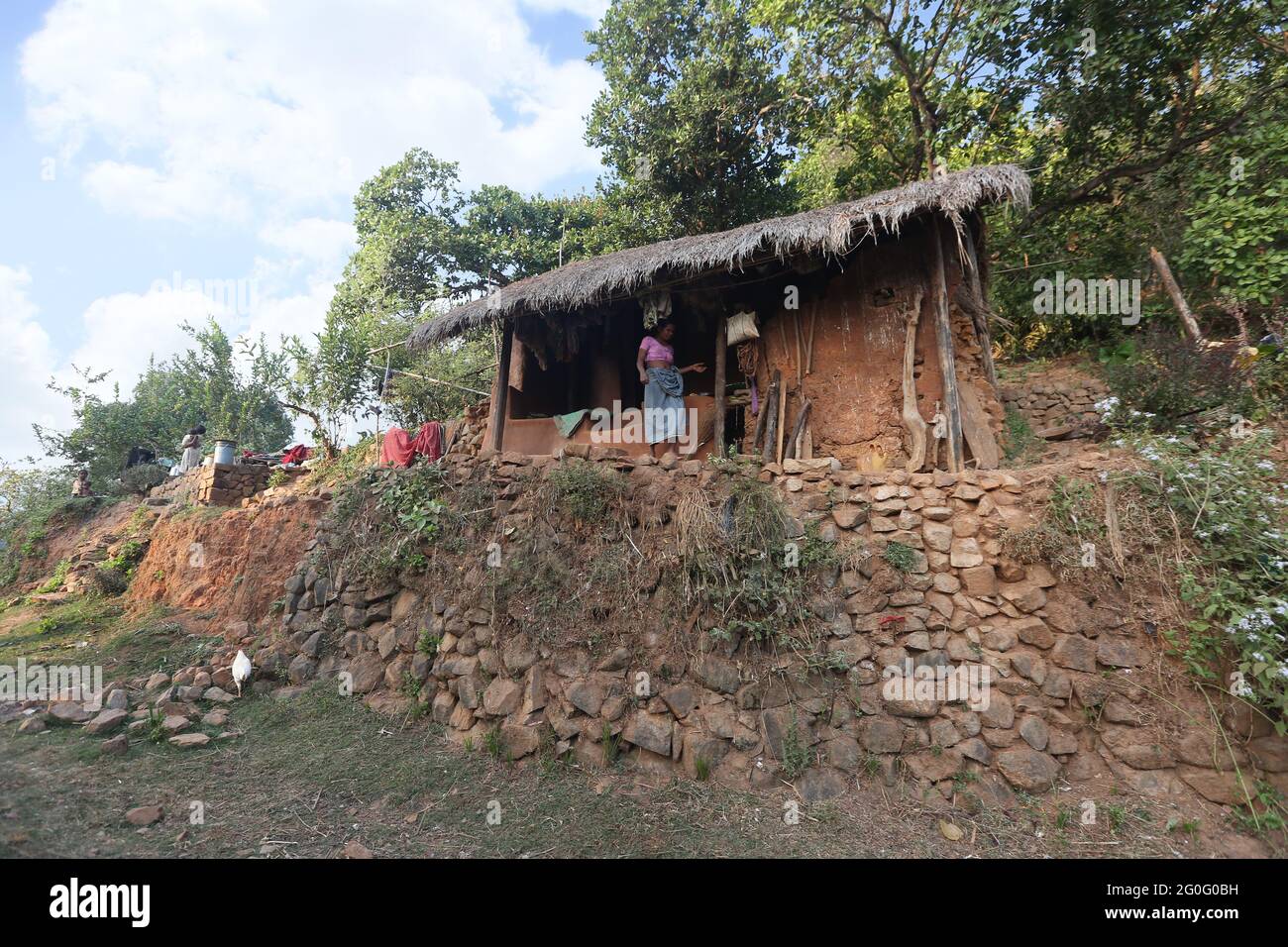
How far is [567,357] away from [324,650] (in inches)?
175

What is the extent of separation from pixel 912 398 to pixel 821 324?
53.9 inches

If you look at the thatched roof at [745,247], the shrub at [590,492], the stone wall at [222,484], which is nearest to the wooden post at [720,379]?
the thatched roof at [745,247]

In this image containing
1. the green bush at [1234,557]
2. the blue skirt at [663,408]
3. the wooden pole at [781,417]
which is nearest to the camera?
the green bush at [1234,557]

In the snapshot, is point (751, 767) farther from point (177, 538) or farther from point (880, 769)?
point (177, 538)

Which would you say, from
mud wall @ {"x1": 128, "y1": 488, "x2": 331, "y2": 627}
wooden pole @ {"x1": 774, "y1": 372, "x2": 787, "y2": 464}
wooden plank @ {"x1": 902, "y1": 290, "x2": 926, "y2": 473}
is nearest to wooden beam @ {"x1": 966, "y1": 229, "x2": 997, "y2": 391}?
wooden plank @ {"x1": 902, "y1": 290, "x2": 926, "y2": 473}

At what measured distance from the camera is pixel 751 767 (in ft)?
13.6

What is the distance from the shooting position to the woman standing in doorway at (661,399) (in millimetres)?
6438

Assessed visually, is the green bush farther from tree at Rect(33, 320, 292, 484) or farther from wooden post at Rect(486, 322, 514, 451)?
tree at Rect(33, 320, 292, 484)

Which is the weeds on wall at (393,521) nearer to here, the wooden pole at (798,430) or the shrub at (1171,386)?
the wooden pole at (798,430)

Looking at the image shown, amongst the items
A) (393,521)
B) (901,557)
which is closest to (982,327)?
(901,557)

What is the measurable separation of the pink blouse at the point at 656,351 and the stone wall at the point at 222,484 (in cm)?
877

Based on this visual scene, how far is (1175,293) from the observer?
22.1 ft

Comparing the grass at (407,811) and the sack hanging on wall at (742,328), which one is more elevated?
the sack hanging on wall at (742,328)

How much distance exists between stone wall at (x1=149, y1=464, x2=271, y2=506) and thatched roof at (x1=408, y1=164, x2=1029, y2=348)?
5.82 m
